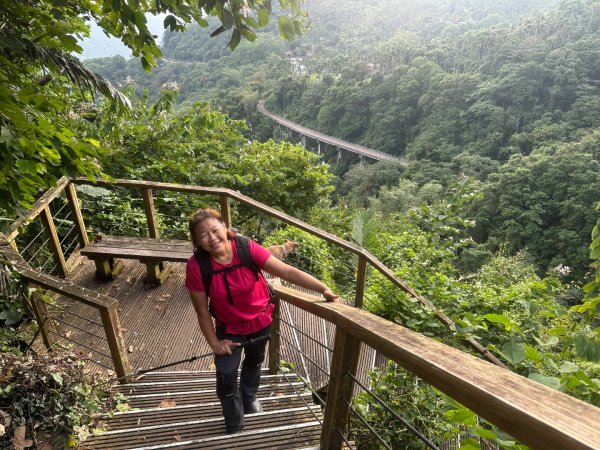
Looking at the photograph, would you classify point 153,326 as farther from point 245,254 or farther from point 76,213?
point 245,254

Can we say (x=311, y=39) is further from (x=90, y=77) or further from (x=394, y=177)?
(x=90, y=77)

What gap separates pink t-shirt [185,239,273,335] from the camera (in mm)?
2270

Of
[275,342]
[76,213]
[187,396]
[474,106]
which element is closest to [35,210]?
[76,213]

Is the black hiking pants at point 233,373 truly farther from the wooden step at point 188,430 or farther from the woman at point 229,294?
the wooden step at point 188,430

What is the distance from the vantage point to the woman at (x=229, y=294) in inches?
88.3

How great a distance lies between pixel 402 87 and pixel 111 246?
58.9m

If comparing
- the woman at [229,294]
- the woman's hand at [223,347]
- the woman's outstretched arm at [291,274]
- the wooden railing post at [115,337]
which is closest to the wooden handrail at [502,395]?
the woman's outstretched arm at [291,274]

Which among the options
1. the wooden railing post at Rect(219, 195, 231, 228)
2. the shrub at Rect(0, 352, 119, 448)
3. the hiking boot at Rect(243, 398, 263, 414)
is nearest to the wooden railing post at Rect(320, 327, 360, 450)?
the hiking boot at Rect(243, 398, 263, 414)

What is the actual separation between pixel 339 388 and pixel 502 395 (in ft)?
3.31

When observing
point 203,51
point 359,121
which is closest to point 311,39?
point 203,51

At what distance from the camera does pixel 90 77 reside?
3945 millimetres

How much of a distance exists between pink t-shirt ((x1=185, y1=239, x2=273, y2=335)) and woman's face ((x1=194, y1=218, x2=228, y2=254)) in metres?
0.09

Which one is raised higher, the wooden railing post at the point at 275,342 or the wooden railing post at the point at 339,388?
the wooden railing post at the point at 339,388

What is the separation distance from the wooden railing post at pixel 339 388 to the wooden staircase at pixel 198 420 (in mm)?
321
